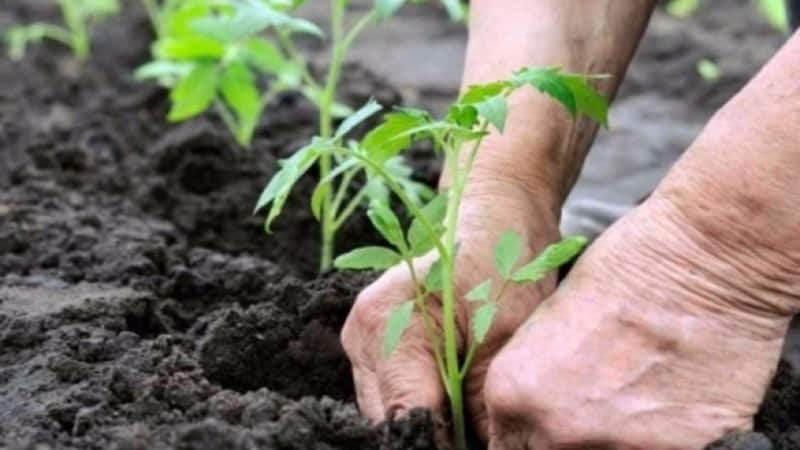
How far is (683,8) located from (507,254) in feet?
14.2

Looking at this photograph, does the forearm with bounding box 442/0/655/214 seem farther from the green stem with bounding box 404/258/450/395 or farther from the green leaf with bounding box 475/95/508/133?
the green leaf with bounding box 475/95/508/133

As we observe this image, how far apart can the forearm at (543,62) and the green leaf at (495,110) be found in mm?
464

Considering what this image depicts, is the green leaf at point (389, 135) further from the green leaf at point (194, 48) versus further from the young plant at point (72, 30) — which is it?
the young plant at point (72, 30)

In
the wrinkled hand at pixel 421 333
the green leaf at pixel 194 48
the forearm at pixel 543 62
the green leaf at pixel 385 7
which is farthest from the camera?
the green leaf at pixel 194 48

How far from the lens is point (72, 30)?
512cm

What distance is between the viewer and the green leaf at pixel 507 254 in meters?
1.98

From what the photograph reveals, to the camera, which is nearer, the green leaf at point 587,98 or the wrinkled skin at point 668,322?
the wrinkled skin at point 668,322

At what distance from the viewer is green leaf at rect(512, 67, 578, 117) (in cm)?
190

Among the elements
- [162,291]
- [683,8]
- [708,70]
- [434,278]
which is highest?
[434,278]

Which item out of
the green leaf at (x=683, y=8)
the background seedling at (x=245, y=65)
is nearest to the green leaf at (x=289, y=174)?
the background seedling at (x=245, y=65)

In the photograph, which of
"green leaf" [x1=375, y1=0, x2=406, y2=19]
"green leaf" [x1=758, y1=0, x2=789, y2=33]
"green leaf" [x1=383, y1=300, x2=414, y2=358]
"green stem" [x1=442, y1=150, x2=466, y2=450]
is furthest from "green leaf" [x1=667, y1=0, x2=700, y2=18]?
"green leaf" [x1=383, y1=300, x2=414, y2=358]

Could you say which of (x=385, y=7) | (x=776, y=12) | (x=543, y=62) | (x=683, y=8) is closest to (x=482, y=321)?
(x=543, y=62)

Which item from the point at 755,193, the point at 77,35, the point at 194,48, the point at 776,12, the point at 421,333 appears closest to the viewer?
the point at 755,193

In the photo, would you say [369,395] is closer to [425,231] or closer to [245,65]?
[425,231]
